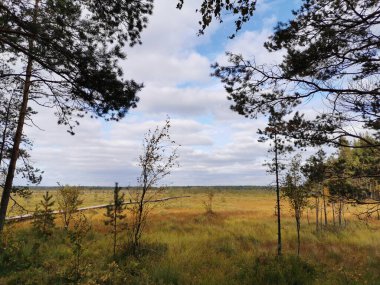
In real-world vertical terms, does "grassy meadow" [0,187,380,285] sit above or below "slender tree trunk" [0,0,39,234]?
below

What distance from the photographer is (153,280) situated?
10.1m

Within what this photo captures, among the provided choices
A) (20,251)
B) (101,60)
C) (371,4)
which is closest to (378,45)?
(371,4)

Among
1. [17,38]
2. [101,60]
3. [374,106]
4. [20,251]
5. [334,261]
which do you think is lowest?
[334,261]

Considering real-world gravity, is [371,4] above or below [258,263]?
above

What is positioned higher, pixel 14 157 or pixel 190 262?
pixel 14 157

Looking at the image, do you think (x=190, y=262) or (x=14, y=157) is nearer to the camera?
(x=190, y=262)

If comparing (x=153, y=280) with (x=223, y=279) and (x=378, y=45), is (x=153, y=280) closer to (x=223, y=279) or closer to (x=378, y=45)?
(x=223, y=279)

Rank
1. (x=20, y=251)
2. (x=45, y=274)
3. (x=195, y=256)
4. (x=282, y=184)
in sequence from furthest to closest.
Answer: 1. (x=282, y=184)
2. (x=195, y=256)
3. (x=20, y=251)
4. (x=45, y=274)

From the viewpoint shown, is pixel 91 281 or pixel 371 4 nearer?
pixel 371 4

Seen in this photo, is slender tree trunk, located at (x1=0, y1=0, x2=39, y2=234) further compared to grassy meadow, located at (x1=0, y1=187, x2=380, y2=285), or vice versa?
slender tree trunk, located at (x1=0, y1=0, x2=39, y2=234)

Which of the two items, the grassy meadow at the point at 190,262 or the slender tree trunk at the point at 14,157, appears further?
the slender tree trunk at the point at 14,157

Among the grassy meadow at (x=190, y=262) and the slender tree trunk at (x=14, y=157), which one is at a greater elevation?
the slender tree trunk at (x=14, y=157)

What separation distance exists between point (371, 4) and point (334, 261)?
12.6 metres

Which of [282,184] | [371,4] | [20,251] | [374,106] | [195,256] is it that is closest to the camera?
[371,4]
